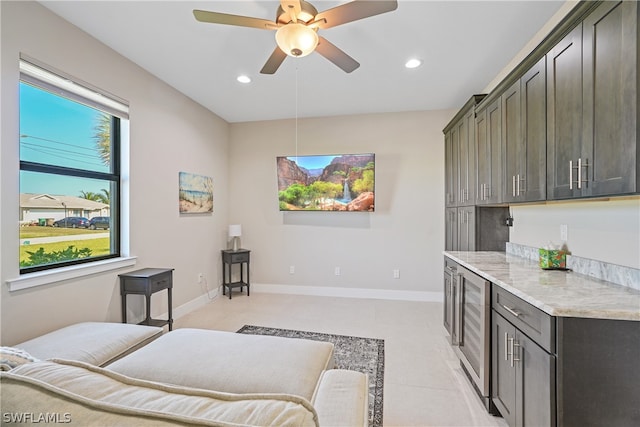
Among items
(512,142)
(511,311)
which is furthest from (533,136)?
(511,311)

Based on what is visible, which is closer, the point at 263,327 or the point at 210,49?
the point at 210,49

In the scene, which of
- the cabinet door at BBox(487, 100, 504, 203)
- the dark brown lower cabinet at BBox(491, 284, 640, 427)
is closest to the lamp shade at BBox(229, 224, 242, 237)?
the cabinet door at BBox(487, 100, 504, 203)

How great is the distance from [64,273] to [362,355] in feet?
8.67

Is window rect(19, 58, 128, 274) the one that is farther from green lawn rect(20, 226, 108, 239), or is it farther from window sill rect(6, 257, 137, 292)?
window sill rect(6, 257, 137, 292)

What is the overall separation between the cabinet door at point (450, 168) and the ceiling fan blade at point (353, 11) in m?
2.33

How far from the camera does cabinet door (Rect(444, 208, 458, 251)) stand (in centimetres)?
365

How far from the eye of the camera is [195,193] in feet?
13.5

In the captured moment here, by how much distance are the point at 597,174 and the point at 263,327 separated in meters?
3.25

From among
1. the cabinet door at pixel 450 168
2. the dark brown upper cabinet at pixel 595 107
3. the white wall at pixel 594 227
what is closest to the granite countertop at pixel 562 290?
the white wall at pixel 594 227

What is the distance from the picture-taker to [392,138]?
4547 mm

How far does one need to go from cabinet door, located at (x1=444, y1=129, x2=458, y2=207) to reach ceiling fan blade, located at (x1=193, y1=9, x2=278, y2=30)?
2710 mm

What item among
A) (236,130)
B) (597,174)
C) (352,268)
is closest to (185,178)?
(236,130)

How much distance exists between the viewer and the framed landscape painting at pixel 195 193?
3.82 meters

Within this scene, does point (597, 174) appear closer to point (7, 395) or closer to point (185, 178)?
point (7, 395)
